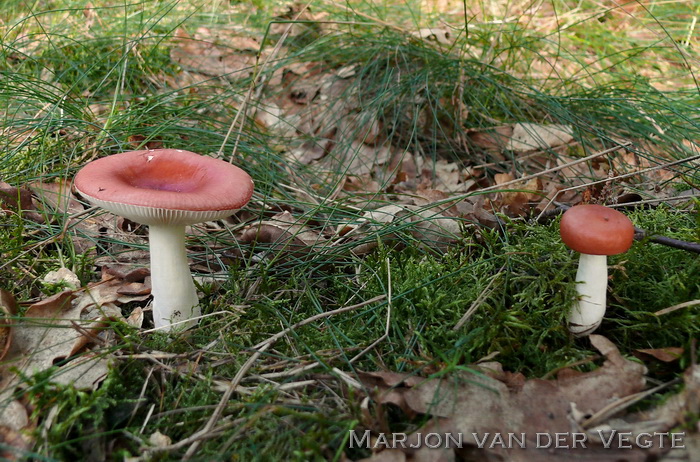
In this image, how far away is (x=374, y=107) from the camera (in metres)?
3.85

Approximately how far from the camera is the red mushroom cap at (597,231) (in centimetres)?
161

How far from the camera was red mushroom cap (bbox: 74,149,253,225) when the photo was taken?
165 cm

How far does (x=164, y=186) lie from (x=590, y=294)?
5.80 feet

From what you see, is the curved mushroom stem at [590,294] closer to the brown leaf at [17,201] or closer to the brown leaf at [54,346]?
the brown leaf at [54,346]

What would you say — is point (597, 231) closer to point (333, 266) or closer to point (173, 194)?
point (333, 266)

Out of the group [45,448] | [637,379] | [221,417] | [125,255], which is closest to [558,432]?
[637,379]

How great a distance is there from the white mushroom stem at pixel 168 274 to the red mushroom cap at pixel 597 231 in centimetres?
153

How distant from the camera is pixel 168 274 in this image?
2.00 metres

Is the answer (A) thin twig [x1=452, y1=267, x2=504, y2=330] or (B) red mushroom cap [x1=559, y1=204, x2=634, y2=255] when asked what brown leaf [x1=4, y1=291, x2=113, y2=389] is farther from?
(B) red mushroom cap [x1=559, y1=204, x2=634, y2=255]

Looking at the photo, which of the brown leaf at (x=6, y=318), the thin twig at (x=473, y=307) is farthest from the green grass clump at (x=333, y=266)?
the brown leaf at (x=6, y=318)

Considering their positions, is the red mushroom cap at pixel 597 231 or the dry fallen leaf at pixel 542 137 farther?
the dry fallen leaf at pixel 542 137

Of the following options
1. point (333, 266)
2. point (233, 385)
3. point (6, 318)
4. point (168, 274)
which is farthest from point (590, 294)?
point (6, 318)

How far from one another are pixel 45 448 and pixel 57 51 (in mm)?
3525

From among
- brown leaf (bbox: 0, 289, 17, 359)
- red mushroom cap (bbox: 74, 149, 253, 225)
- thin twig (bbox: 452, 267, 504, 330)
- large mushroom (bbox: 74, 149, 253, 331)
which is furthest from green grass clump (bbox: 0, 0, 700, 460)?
red mushroom cap (bbox: 74, 149, 253, 225)
